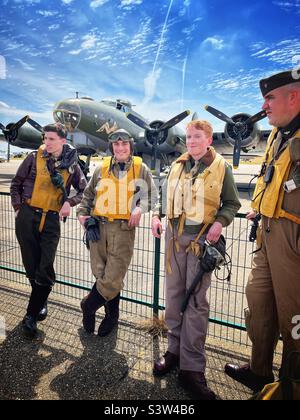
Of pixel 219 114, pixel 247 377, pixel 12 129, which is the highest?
pixel 219 114

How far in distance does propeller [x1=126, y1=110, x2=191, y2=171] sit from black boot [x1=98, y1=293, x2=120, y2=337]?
1556cm

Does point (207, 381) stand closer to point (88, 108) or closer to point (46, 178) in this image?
point (46, 178)

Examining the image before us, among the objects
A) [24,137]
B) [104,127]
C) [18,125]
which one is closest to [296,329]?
[104,127]

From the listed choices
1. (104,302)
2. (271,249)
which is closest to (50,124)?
(104,302)

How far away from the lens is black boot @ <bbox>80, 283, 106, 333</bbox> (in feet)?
10.5

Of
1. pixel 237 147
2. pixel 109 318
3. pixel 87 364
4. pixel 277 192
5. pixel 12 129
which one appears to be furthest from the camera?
pixel 12 129

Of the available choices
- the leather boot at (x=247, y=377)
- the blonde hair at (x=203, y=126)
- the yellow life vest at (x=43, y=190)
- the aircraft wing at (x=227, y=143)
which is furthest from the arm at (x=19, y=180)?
the aircraft wing at (x=227, y=143)

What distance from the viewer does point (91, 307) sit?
319 cm

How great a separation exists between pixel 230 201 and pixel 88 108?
52.4 feet

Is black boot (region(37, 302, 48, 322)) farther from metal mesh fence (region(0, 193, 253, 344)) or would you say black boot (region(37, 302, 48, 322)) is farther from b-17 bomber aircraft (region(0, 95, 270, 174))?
b-17 bomber aircraft (region(0, 95, 270, 174))

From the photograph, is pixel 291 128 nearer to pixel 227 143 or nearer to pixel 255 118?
pixel 255 118

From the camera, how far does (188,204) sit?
8.49ft

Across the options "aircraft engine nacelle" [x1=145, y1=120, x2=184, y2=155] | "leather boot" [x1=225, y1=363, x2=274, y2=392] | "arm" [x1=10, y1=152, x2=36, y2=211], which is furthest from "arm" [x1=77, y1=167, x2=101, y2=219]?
"aircraft engine nacelle" [x1=145, y1=120, x2=184, y2=155]

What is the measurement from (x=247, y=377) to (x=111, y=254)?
1.78 meters
